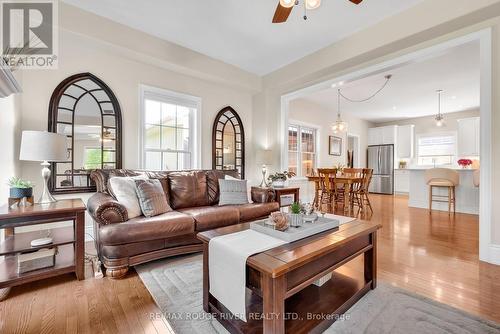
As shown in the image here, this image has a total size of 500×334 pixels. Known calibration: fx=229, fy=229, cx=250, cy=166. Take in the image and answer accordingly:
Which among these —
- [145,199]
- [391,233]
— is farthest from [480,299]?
[145,199]

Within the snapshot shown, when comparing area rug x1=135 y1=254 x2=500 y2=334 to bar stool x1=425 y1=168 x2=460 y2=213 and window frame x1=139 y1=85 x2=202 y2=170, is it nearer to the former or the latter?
window frame x1=139 y1=85 x2=202 y2=170

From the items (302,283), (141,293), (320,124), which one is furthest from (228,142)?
(302,283)

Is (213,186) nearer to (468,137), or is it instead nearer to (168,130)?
(168,130)

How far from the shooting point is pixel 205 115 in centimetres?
430

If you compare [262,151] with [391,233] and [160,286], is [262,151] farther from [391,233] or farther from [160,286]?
[160,286]

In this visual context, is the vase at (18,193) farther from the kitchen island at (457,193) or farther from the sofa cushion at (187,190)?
the kitchen island at (457,193)

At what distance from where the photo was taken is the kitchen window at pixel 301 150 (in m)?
6.12

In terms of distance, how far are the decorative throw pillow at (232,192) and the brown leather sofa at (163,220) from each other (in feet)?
0.58

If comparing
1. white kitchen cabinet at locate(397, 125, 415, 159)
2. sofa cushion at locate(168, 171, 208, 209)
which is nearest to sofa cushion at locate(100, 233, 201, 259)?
sofa cushion at locate(168, 171, 208, 209)

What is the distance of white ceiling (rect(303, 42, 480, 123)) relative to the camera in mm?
4082

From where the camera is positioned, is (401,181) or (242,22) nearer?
(242,22)

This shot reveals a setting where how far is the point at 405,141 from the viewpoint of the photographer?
8203mm

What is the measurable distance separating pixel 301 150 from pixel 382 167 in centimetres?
401

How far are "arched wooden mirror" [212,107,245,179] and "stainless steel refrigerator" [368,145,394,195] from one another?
238 inches
